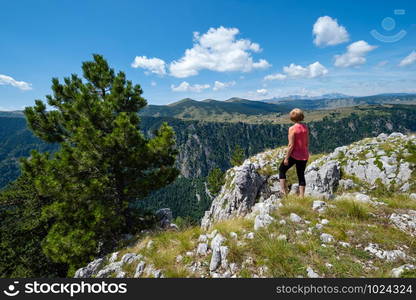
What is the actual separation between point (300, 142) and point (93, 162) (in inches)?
349

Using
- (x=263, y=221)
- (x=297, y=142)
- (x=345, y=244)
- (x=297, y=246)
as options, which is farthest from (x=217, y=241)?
(x=297, y=142)

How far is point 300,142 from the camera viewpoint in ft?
23.2

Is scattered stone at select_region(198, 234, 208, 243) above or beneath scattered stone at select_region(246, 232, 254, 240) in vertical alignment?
beneath

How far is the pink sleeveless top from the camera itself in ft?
23.0

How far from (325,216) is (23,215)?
67.7 feet

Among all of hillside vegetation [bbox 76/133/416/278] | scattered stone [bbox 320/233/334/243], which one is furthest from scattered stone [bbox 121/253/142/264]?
scattered stone [bbox 320/233/334/243]

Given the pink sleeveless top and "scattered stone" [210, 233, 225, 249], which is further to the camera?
the pink sleeveless top

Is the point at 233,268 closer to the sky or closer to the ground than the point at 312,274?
closer to the ground

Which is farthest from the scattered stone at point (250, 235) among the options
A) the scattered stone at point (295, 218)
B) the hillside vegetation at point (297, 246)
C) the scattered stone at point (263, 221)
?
the scattered stone at point (295, 218)

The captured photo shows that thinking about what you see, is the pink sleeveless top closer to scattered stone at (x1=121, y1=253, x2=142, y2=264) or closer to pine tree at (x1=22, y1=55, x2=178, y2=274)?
pine tree at (x1=22, y1=55, x2=178, y2=274)

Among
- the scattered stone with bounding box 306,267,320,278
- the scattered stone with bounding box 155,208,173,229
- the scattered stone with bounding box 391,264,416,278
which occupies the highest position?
the scattered stone with bounding box 391,264,416,278

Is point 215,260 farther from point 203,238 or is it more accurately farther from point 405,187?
point 405,187

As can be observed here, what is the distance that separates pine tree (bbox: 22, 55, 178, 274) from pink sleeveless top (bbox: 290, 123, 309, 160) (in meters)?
5.91

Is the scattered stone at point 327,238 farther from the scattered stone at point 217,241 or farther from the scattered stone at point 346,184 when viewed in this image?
the scattered stone at point 346,184
